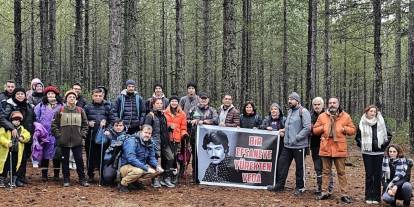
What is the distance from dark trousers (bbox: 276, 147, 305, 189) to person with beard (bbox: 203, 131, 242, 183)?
99cm

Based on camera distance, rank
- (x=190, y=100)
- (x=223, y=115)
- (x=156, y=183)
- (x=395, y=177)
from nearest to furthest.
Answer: (x=395, y=177) < (x=156, y=183) < (x=223, y=115) < (x=190, y=100)

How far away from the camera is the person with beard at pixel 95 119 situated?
977 cm

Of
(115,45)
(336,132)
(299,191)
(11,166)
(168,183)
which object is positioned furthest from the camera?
(115,45)

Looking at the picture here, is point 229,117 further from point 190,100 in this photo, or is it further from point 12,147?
point 12,147

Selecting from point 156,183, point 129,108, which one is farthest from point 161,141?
point 129,108

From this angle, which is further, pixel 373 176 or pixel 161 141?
pixel 161 141

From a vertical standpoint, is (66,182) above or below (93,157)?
below

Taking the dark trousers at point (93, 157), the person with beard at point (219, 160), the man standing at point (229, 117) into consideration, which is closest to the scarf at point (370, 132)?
the man standing at point (229, 117)

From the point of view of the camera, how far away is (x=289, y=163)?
382 inches

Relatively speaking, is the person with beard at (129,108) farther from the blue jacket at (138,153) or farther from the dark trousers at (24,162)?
the dark trousers at (24,162)

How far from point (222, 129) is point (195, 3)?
26186mm

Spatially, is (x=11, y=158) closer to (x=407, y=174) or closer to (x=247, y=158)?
(x=247, y=158)

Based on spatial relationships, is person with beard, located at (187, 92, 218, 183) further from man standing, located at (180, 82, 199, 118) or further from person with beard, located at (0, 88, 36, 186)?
person with beard, located at (0, 88, 36, 186)

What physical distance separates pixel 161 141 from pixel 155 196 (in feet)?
4.79
